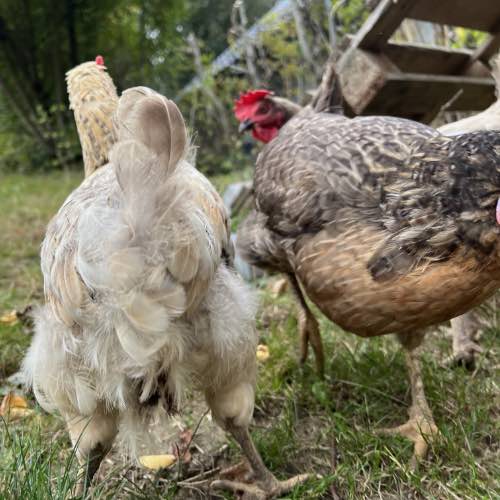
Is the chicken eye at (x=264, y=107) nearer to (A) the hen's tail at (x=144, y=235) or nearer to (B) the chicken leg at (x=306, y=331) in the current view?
(B) the chicken leg at (x=306, y=331)

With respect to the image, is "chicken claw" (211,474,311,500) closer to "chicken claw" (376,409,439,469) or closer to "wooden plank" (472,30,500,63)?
"chicken claw" (376,409,439,469)

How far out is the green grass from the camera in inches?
70.6

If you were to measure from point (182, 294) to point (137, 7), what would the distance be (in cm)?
1214

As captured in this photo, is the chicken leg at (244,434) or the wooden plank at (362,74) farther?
the wooden plank at (362,74)

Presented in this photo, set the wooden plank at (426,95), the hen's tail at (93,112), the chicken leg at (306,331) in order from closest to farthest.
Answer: the hen's tail at (93,112) → the chicken leg at (306,331) → the wooden plank at (426,95)

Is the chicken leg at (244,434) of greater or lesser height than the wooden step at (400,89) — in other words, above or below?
below

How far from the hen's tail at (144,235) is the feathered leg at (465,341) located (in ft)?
5.45

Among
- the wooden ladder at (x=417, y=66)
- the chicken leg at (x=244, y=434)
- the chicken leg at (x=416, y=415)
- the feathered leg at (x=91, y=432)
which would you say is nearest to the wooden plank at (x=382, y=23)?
the wooden ladder at (x=417, y=66)

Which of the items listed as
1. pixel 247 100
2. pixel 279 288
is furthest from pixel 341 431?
pixel 247 100

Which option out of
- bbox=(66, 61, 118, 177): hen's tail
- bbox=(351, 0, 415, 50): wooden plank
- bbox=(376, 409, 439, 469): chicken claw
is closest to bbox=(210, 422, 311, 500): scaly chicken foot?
bbox=(376, 409, 439, 469): chicken claw

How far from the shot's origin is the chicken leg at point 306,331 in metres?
2.68

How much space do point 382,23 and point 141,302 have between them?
2279mm

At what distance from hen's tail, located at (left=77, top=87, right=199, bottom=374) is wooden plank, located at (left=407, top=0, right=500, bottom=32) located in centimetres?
209

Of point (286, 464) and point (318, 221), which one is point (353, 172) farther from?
point (286, 464)
